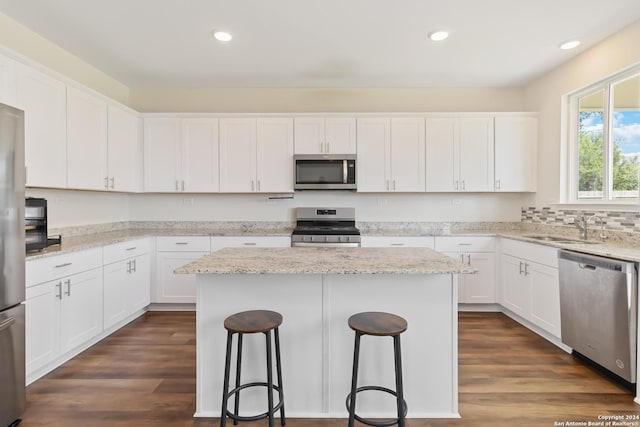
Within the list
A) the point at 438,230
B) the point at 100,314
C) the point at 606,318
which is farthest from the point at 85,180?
the point at 606,318

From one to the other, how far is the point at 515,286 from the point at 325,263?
264 centimetres

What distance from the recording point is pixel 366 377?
187cm

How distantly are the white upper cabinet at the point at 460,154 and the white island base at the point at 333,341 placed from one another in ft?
7.80

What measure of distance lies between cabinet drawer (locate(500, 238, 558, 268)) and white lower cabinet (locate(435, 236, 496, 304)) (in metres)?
0.18

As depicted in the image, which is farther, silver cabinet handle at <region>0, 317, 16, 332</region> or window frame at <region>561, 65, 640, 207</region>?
window frame at <region>561, 65, 640, 207</region>

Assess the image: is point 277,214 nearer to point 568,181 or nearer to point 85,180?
point 85,180

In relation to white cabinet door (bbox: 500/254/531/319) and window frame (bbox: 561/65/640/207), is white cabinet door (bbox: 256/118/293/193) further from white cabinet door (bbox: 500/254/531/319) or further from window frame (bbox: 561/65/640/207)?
window frame (bbox: 561/65/640/207)

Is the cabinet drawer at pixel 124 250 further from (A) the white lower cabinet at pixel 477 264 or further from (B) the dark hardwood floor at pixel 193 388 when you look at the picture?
(A) the white lower cabinet at pixel 477 264

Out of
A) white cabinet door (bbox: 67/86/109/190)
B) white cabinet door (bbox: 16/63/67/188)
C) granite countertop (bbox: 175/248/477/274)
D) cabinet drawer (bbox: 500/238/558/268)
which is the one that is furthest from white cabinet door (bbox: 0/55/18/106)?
cabinet drawer (bbox: 500/238/558/268)

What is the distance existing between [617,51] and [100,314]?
17.1ft

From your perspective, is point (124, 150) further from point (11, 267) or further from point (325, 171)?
point (325, 171)

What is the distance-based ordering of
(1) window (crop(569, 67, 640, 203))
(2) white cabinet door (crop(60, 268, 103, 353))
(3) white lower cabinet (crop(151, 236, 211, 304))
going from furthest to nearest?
(3) white lower cabinet (crop(151, 236, 211, 304)) → (1) window (crop(569, 67, 640, 203)) → (2) white cabinet door (crop(60, 268, 103, 353))

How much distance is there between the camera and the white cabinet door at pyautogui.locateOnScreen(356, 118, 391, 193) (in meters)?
3.94

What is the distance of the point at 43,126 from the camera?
2529 mm
